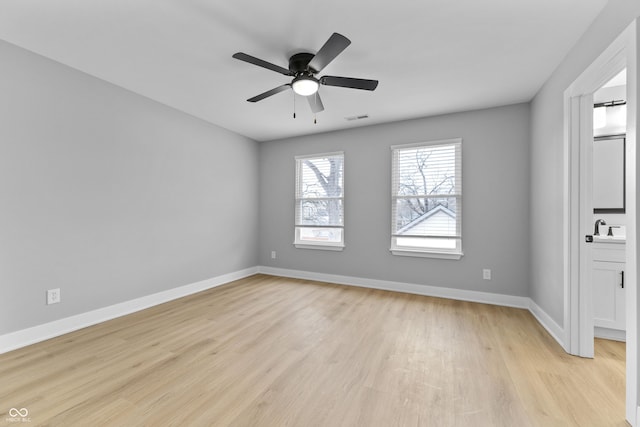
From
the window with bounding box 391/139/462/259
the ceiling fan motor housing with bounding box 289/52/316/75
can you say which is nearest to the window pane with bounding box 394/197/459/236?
the window with bounding box 391/139/462/259

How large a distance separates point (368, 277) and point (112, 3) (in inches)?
161

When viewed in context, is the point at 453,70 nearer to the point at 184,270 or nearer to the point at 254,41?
the point at 254,41

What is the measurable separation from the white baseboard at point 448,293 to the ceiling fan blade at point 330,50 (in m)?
3.00

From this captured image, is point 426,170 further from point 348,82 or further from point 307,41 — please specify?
point 307,41

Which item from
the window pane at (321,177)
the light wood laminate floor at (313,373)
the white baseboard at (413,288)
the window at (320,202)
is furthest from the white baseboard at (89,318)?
the window pane at (321,177)

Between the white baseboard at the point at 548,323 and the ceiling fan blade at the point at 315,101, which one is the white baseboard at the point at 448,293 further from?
the ceiling fan blade at the point at 315,101

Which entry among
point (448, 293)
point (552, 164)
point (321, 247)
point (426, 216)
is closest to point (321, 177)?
point (321, 247)

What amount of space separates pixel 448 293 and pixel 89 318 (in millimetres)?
4264

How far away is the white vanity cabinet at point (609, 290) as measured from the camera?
2432 millimetres

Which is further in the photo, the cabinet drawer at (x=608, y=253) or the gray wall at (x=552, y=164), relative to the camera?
the cabinet drawer at (x=608, y=253)

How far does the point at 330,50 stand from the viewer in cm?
197

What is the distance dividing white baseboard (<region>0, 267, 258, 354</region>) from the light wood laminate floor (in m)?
0.11

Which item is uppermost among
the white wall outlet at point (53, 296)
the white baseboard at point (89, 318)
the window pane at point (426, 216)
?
the window pane at point (426, 216)

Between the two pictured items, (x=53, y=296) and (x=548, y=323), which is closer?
(x=53, y=296)
